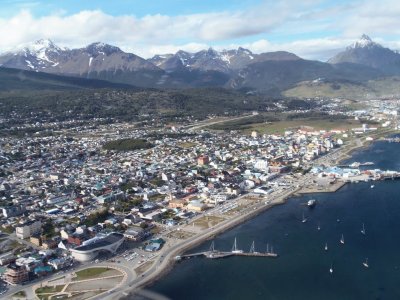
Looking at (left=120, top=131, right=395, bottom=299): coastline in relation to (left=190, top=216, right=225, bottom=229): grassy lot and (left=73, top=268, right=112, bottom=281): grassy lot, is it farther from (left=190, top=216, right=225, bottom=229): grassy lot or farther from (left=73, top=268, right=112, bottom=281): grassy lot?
(left=73, top=268, right=112, bottom=281): grassy lot

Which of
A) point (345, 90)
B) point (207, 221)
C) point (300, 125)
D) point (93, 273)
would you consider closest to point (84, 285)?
point (93, 273)

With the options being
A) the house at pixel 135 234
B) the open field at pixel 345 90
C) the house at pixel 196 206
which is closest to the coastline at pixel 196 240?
the house at pixel 135 234

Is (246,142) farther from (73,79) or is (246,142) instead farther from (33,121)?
(73,79)

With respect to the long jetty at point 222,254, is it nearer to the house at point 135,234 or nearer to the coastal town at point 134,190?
the coastal town at point 134,190

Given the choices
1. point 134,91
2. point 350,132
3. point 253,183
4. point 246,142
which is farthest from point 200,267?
point 134,91

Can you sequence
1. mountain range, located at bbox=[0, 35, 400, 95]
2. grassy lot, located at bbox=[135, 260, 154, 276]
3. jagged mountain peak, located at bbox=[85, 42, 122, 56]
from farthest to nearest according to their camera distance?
jagged mountain peak, located at bbox=[85, 42, 122, 56], mountain range, located at bbox=[0, 35, 400, 95], grassy lot, located at bbox=[135, 260, 154, 276]

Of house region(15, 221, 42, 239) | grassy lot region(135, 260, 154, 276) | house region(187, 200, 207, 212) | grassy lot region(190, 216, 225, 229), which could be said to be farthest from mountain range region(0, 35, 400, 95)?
grassy lot region(135, 260, 154, 276)
